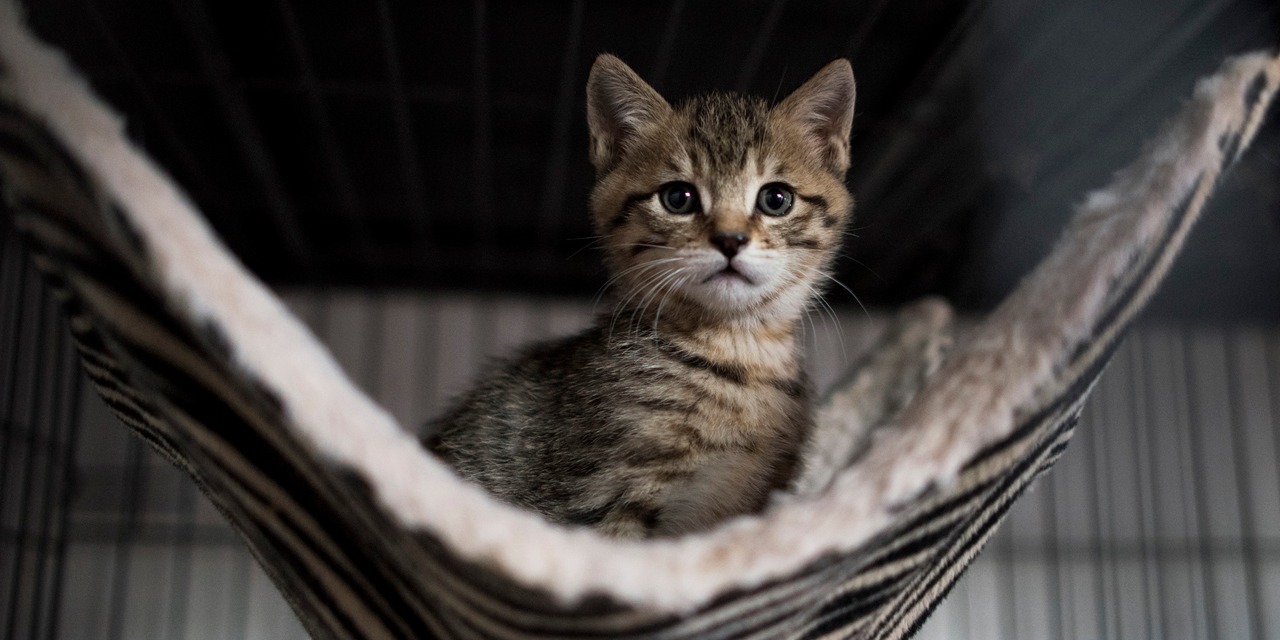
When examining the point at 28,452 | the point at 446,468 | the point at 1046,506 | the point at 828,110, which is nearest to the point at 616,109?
the point at 828,110

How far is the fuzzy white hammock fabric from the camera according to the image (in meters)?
0.35

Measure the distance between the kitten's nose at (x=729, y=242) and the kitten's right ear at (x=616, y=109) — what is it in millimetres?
234

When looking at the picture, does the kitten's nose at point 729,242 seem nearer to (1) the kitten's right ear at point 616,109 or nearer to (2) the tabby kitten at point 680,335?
(2) the tabby kitten at point 680,335

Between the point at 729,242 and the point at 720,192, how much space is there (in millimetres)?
92

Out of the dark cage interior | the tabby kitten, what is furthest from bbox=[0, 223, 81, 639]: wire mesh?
the tabby kitten

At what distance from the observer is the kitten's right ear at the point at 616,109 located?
91 centimetres

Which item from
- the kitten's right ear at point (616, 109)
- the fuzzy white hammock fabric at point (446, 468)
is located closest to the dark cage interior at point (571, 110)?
the kitten's right ear at point (616, 109)

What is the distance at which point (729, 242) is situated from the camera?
0.77 m

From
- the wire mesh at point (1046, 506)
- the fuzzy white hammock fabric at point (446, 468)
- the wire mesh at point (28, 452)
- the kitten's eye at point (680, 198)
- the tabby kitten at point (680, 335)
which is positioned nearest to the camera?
the fuzzy white hammock fabric at point (446, 468)

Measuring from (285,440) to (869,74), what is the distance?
0.93m

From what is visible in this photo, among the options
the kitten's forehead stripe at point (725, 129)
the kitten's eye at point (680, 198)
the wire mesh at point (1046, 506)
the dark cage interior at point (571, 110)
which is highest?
the dark cage interior at point (571, 110)

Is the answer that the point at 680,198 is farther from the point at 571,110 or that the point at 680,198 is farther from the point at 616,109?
the point at 571,110

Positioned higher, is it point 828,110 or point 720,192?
point 828,110

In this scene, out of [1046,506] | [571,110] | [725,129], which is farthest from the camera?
[1046,506]
